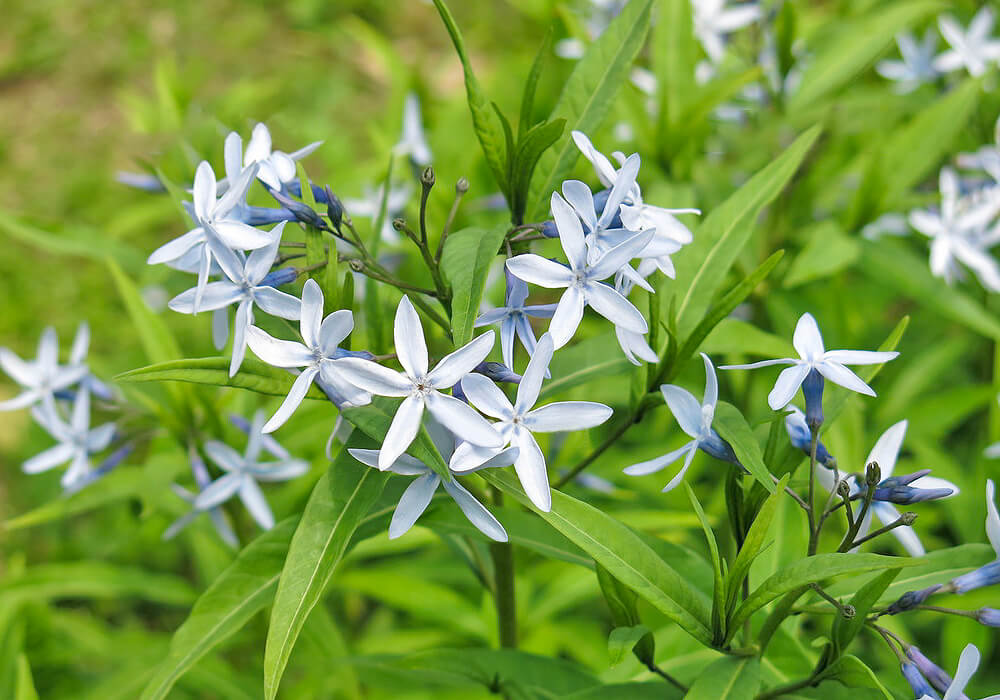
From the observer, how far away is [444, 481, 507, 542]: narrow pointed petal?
1.25 metres

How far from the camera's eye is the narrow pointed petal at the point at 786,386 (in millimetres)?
1326

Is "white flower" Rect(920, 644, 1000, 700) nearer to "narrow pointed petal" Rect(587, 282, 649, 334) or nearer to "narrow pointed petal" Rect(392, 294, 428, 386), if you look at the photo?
"narrow pointed petal" Rect(587, 282, 649, 334)

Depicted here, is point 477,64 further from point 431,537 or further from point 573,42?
point 431,537

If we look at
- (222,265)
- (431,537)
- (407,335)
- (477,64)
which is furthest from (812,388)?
(477,64)

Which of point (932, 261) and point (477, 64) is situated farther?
point (477, 64)

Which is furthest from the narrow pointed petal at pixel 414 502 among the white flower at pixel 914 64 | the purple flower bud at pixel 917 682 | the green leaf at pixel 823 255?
the white flower at pixel 914 64

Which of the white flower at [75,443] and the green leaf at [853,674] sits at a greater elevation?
the green leaf at [853,674]

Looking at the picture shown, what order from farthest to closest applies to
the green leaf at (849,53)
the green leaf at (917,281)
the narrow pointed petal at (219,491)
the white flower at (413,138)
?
the white flower at (413,138) < the green leaf at (849,53) < the green leaf at (917,281) < the narrow pointed petal at (219,491)

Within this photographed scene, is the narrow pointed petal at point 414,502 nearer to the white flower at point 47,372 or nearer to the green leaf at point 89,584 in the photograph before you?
the white flower at point 47,372

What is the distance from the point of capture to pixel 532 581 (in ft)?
8.92

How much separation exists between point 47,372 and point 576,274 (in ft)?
5.70

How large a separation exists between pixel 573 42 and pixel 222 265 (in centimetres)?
244

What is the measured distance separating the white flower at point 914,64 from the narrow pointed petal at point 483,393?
2.68 m

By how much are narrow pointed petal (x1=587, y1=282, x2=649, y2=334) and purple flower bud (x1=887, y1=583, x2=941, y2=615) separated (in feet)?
1.95
